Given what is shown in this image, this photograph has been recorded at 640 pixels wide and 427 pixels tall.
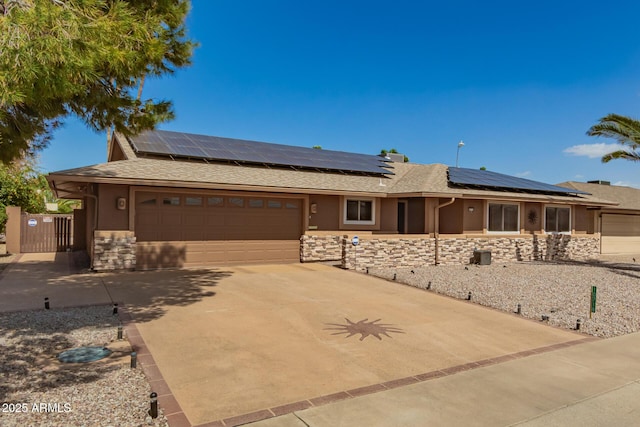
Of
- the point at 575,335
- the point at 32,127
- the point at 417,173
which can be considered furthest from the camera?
the point at 417,173

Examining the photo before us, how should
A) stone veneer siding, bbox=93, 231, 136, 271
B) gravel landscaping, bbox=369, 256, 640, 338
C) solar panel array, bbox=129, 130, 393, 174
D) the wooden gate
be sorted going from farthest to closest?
the wooden gate, solar panel array, bbox=129, 130, 393, 174, stone veneer siding, bbox=93, 231, 136, 271, gravel landscaping, bbox=369, 256, 640, 338

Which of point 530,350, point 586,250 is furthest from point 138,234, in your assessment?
point 586,250

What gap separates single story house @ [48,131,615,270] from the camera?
41.4 ft

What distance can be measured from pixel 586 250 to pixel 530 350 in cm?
1734

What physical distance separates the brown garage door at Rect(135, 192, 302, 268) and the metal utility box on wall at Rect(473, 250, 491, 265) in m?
7.06

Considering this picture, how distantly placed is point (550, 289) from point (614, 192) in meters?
23.1

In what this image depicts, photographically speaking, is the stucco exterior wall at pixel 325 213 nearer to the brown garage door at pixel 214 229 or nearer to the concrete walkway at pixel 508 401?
the brown garage door at pixel 214 229

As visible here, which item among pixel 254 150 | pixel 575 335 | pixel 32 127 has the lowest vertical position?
pixel 575 335

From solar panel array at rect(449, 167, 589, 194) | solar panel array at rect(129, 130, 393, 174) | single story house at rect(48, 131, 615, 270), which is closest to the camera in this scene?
single story house at rect(48, 131, 615, 270)

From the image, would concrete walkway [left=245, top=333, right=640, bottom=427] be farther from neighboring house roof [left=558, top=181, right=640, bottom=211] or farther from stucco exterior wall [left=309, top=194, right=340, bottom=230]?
neighboring house roof [left=558, top=181, right=640, bottom=211]

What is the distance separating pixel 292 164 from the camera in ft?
55.7

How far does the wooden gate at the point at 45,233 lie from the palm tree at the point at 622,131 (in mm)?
23268

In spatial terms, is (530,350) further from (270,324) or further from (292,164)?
(292,164)

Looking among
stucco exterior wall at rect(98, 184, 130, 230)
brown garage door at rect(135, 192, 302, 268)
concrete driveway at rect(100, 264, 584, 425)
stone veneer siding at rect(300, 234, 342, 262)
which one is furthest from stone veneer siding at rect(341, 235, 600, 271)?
stucco exterior wall at rect(98, 184, 130, 230)
